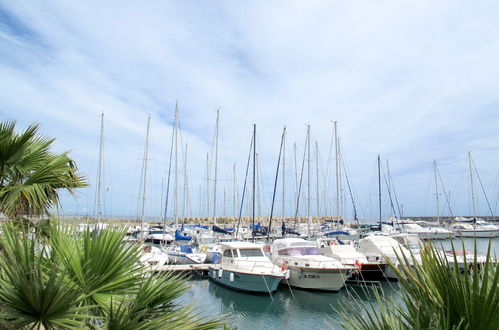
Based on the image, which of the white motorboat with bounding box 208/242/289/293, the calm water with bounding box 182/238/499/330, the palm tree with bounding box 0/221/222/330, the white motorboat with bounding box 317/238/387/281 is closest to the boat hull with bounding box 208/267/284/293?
the white motorboat with bounding box 208/242/289/293

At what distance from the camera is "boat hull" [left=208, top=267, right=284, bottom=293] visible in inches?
864

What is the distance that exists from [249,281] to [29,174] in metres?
17.6

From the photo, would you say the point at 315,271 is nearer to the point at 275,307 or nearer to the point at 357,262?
Result: the point at 357,262

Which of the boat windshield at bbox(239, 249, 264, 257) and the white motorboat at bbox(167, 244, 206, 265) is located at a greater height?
the boat windshield at bbox(239, 249, 264, 257)

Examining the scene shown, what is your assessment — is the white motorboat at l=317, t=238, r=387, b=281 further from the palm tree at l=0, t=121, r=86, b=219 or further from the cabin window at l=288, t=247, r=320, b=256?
the palm tree at l=0, t=121, r=86, b=219

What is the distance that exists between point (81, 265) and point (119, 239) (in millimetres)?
525

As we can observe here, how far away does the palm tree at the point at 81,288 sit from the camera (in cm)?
356

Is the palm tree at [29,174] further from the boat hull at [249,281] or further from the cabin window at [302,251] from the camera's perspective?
the cabin window at [302,251]

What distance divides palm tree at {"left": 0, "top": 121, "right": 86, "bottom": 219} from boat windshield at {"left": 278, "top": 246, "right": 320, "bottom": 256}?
771 inches

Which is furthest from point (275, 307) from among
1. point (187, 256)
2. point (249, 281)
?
point (187, 256)

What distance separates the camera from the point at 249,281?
882 inches

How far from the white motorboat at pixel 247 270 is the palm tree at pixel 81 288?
1752 centimetres

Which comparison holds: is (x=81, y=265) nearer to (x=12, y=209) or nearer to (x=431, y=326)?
(x=12, y=209)

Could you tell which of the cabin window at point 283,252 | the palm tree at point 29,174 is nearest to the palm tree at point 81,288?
the palm tree at point 29,174
